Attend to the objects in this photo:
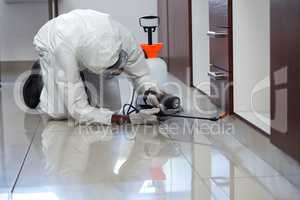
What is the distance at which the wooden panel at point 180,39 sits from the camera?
136 inches

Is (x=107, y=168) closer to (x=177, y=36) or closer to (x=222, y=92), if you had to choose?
(x=222, y=92)

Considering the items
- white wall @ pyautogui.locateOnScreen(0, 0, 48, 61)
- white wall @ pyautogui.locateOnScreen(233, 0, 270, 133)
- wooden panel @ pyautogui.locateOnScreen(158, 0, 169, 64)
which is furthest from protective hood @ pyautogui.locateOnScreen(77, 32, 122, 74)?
white wall @ pyautogui.locateOnScreen(0, 0, 48, 61)

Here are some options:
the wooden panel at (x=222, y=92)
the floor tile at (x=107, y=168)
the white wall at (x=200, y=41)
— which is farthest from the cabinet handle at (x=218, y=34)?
the white wall at (x=200, y=41)

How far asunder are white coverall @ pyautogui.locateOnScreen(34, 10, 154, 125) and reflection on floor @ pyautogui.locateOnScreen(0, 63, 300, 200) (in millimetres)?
80

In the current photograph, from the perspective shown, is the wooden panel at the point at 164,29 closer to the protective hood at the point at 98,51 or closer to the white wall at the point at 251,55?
the protective hood at the point at 98,51

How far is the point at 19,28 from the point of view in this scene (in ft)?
16.8

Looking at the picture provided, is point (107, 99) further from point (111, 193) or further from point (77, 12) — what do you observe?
point (111, 193)

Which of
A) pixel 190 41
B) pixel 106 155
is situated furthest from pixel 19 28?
pixel 106 155

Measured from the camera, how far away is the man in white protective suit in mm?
2533

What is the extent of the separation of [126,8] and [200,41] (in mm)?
1961

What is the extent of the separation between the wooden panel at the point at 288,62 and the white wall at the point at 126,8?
3.59 metres

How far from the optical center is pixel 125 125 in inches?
101

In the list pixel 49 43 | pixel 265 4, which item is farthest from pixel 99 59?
pixel 265 4

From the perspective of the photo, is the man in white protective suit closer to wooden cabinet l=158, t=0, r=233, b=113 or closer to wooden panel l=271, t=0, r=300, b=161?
wooden cabinet l=158, t=0, r=233, b=113
